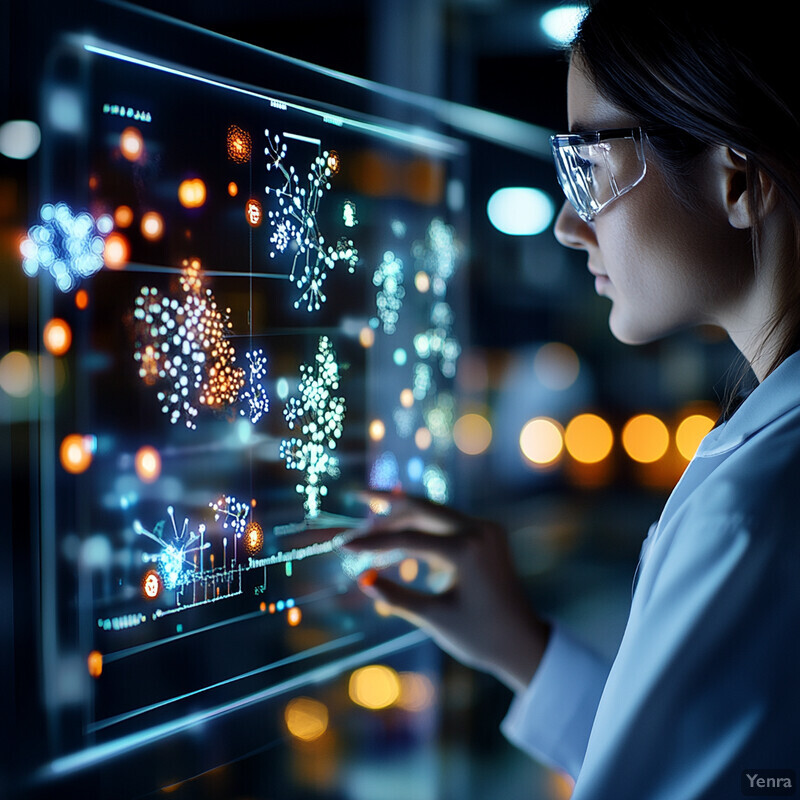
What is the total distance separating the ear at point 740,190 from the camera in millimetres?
646

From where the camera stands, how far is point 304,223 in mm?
782

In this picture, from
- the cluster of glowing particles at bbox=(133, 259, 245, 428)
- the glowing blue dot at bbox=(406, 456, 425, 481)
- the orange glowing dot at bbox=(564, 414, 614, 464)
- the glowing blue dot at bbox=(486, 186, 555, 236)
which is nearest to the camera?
the cluster of glowing particles at bbox=(133, 259, 245, 428)

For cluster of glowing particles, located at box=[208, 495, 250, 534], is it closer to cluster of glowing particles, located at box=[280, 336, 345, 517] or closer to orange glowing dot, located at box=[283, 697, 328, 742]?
cluster of glowing particles, located at box=[280, 336, 345, 517]

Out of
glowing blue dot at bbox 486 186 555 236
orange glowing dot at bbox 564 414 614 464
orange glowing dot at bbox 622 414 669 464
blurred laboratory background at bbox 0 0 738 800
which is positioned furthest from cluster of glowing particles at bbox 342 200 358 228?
orange glowing dot at bbox 622 414 669 464

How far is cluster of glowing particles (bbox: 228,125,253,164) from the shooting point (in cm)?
69

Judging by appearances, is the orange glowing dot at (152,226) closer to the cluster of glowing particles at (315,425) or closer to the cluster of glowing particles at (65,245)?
the cluster of glowing particles at (65,245)

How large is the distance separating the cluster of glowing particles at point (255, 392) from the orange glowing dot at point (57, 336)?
6.9 inches

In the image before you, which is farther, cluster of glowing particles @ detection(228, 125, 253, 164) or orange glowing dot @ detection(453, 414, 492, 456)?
orange glowing dot @ detection(453, 414, 492, 456)

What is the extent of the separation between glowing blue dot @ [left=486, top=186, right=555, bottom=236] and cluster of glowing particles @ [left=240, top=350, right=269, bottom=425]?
0.85 metres

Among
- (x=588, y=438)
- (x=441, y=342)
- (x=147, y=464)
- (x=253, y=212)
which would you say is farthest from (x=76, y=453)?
(x=588, y=438)

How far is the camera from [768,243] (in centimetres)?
68

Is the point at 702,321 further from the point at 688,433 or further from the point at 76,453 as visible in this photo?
the point at 688,433

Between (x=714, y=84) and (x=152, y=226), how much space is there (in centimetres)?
44

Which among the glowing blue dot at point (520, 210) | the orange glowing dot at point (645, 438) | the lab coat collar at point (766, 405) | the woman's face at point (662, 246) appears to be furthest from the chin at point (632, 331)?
the orange glowing dot at point (645, 438)
